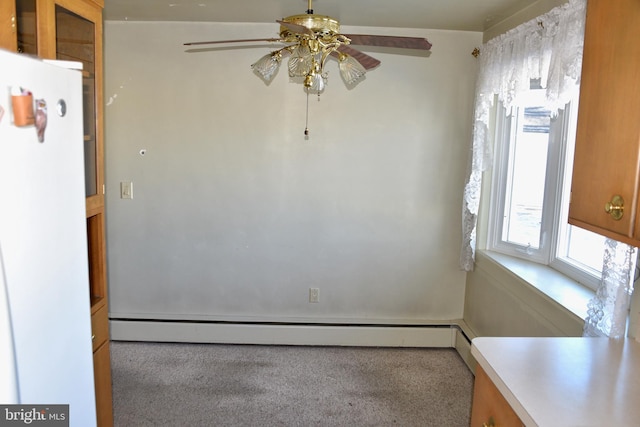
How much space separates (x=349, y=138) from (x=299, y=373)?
1.62m

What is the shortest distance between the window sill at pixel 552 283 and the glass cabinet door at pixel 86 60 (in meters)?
2.10

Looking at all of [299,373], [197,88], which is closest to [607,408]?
[299,373]

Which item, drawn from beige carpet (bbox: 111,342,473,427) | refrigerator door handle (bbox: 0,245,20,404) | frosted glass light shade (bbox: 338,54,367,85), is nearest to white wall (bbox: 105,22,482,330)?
beige carpet (bbox: 111,342,473,427)

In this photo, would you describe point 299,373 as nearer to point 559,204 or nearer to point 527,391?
point 559,204

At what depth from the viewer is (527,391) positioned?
123 centimetres

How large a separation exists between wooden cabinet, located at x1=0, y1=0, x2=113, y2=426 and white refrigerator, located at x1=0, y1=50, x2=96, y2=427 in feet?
1.38

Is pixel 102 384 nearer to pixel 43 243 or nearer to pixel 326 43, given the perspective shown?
pixel 43 243

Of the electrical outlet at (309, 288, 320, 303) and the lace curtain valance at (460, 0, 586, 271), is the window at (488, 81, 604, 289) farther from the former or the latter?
the electrical outlet at (309, 288, 320, 303)

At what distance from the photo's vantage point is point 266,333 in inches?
140

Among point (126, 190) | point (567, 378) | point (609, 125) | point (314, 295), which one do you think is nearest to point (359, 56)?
point (609, 125)

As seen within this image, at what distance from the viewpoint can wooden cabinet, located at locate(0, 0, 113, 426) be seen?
153 centimetres

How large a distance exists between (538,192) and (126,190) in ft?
8.93

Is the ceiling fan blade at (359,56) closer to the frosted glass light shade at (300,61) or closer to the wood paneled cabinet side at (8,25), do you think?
the frosted glass light shade at (300,61)

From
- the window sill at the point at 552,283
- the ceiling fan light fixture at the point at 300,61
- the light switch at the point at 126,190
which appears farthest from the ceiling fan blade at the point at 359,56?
the light switch at the point at 126,190
